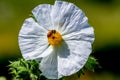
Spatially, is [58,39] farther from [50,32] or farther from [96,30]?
[96,30]

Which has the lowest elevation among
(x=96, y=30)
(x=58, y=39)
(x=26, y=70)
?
(x=96, y=30)

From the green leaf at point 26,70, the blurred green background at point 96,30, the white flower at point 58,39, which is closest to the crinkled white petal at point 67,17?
the white flower at point 58,39

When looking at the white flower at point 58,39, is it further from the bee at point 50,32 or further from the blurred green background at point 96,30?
the blurred green background at point 96,30

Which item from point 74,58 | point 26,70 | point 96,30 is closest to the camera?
point 74,58

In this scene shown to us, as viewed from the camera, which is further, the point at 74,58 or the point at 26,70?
the point at 26,70

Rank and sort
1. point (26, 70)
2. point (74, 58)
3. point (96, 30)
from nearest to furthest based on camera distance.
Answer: point (74, 58), point (26, 70), point (96, 30)

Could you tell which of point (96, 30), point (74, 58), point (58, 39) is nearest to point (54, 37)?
point (58, 39)
